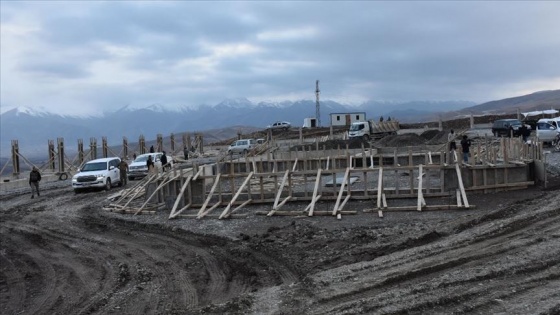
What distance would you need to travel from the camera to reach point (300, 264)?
1170cm

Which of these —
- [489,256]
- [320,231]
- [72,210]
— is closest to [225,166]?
[72,210]

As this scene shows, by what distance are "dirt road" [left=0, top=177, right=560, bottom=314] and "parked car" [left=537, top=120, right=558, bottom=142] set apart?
1754 centimetres

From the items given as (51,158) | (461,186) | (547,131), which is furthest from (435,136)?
(51,158)

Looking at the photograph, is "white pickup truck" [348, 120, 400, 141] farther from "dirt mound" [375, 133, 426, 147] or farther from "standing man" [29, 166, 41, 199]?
"standing man" [29, 166, 41, 199]

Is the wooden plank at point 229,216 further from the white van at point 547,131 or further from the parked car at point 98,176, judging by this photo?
the white van at point 547,131

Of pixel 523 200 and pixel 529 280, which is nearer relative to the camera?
pixel 529 280

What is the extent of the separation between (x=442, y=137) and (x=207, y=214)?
103ft

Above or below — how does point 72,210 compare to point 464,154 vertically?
below

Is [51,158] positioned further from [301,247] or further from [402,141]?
[301,247]

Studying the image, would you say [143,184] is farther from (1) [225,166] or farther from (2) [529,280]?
(2) [529,280]

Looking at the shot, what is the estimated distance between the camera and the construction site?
843 cm

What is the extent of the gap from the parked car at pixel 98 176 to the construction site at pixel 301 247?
3.91 metres

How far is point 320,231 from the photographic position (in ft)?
48.4

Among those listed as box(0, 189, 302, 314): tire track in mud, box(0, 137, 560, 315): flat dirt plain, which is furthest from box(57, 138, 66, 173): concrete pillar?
box(0, 137, 560, 315): flat dirt plain
